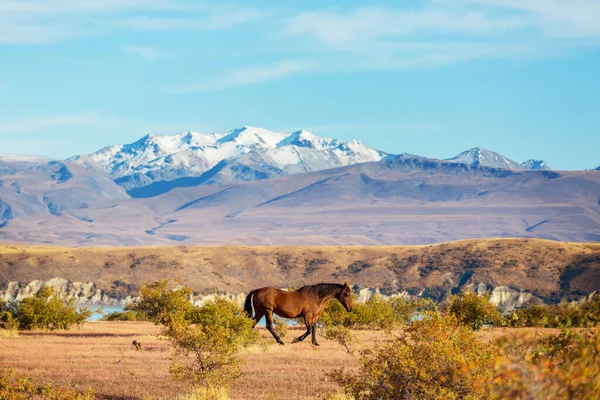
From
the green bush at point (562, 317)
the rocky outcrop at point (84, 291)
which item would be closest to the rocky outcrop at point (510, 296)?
the rocky outcrop at point (84, 291)

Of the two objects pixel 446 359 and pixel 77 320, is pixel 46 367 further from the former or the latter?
pixel 77 320

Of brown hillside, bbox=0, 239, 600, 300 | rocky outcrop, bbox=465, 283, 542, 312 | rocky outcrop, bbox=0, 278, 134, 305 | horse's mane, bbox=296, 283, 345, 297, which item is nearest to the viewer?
horse's mane, bbox=296, 283, 345, 297

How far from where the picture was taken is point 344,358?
26.5m

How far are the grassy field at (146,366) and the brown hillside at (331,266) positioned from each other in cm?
9802

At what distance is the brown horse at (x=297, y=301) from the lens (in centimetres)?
2620

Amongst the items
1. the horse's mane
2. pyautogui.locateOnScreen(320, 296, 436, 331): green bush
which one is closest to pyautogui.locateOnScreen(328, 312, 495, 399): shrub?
the horse's mane

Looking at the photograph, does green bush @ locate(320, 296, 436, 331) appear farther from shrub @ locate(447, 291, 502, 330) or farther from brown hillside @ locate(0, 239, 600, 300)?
brown hillside @ locate(0, 239, 600, 300)

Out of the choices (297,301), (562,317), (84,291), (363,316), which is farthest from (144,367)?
(84,291)

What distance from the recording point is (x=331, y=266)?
162000mm

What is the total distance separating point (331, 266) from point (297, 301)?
447 feet

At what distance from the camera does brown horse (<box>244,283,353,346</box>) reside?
2620 centimetres

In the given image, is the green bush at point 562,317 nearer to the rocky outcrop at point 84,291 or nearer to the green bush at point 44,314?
the green bush at point 44,314

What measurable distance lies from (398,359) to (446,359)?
3.99 ft

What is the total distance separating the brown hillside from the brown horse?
3911 inches
